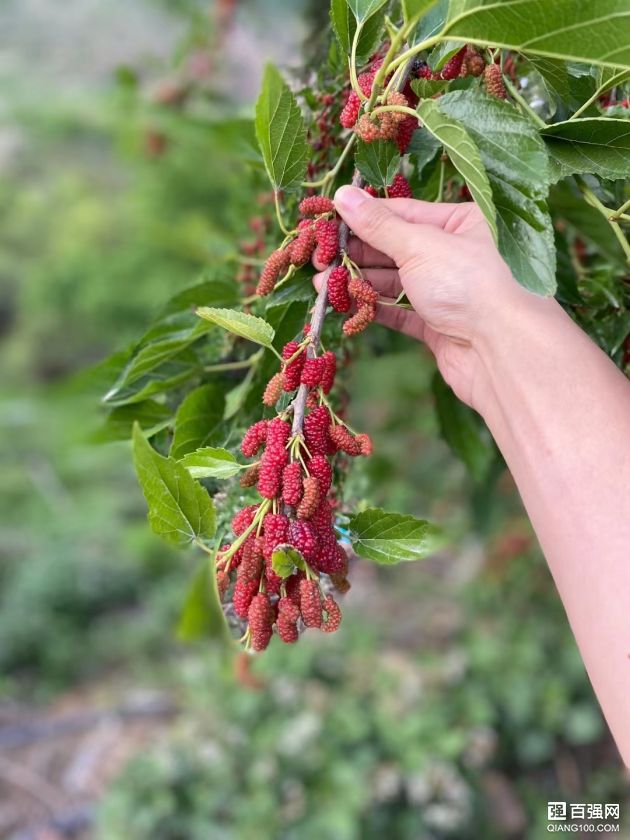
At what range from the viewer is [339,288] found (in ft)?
1.38

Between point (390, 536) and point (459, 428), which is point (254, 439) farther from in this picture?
point (459, 428)

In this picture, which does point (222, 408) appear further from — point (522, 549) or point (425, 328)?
point (522, 549)

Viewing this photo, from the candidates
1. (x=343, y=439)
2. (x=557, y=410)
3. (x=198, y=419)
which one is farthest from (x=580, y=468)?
(x=198, y=419)

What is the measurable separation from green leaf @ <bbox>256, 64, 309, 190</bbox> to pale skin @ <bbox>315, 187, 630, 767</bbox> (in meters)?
0.03

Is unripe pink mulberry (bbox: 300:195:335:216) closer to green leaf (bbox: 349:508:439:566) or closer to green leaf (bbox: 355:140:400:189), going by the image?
green leaf (bbox: 355:140:400:189)

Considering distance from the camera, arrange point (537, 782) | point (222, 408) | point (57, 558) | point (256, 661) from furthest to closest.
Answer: point (57, 558), point (537, 782), point (256, 661), point (222, 408)

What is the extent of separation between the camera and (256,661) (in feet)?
5.04

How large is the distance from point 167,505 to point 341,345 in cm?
22

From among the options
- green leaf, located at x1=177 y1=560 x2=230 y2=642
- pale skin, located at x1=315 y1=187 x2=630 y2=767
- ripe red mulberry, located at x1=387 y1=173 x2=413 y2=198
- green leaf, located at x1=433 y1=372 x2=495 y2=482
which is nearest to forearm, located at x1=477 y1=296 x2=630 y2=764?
pale skin, located at x1=315 y1=187 x2=630 y2=767

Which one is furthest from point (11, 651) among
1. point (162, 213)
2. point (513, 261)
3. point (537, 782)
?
point (513, 261)

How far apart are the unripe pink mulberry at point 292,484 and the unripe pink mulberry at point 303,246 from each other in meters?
0.13

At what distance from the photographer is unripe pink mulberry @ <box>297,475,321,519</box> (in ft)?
1.17

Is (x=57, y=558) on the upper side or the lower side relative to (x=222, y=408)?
lower

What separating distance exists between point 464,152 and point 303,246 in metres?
Answer: 0.13
